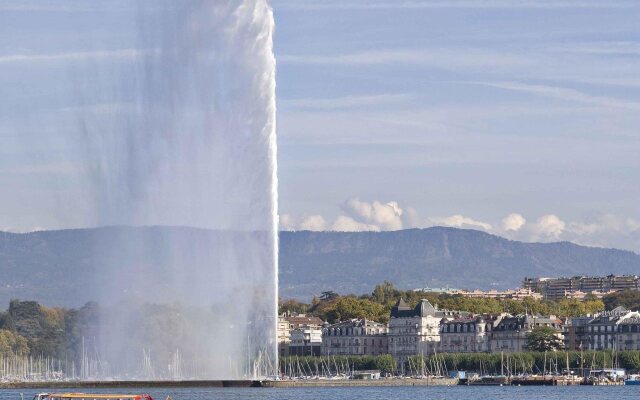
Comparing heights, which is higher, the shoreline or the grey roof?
the grey roof

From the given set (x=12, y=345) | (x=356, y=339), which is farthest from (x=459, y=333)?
(x=12, y=345)

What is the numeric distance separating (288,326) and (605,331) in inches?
1593

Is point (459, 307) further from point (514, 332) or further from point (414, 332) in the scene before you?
point (514, 332)

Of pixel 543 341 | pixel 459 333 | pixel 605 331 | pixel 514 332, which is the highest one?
pixel 459 333

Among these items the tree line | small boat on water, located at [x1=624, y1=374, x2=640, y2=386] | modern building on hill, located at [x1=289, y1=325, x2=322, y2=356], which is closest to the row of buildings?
modern building on hill, located at [x1=289, y1=325, x2=322, y2=356]

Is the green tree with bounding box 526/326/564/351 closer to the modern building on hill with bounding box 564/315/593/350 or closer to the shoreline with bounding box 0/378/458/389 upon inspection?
the modern building on hill with bounding box 564/315/593/350

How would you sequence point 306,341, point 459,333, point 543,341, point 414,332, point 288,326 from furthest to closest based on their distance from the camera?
point 288,326 → point 306,341 → point 414,332 → point 459,333 → point 543,341

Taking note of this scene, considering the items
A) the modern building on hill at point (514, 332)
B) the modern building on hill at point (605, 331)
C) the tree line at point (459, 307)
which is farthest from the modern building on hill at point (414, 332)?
the modern building on hill at point (605, 331)

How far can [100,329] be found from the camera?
346ft

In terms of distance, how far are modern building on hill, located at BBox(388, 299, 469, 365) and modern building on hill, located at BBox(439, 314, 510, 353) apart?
116cm

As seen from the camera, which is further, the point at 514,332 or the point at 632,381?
the point at 514,332

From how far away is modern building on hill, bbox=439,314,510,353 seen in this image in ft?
477

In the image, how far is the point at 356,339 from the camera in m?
153

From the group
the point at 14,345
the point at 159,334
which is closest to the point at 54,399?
the point at 159,334
